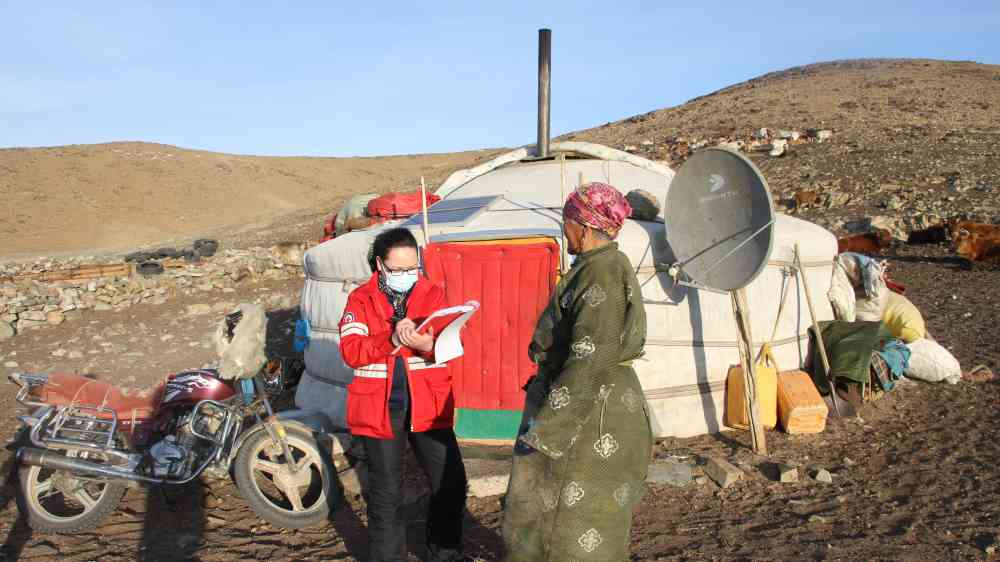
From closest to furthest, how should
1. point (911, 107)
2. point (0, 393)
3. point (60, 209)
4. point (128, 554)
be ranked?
point (128, 554)
point (0, 393)
point (911, 107)
point (60, 209)

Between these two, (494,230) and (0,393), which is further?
(0,393)

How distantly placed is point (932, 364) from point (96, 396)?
19.6 ft

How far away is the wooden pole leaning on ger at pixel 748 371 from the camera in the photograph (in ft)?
15.7


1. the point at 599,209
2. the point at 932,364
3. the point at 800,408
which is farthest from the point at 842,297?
the point at 599,209

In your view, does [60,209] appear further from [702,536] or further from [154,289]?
[702,536]

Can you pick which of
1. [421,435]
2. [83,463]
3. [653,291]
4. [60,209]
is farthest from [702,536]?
[60,209]

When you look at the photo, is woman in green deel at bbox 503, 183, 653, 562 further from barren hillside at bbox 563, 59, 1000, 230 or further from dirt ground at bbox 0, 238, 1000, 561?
barren hillside at bbox 563, 59, 1000, 230

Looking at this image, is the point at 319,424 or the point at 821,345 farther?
the point at 821,345

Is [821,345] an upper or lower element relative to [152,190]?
lower

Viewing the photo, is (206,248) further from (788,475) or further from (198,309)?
(788,475)

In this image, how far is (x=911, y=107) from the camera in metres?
23.6

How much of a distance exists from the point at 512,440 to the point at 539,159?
9.69 ft

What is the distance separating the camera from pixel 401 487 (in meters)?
2.97

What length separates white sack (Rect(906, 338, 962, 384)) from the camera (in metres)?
6.00
